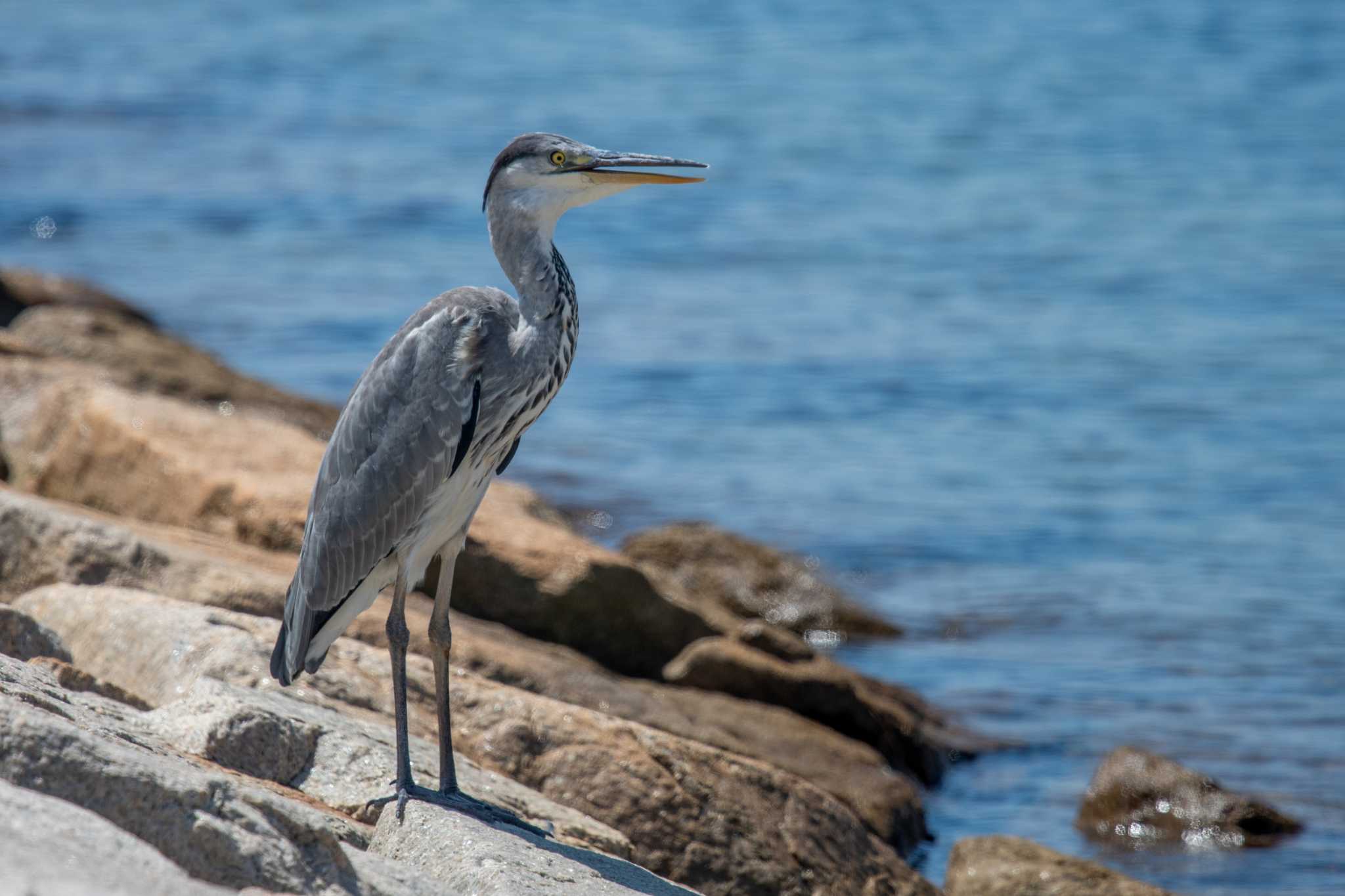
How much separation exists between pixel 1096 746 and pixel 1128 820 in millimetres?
994

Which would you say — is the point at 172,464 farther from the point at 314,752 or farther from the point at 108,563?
the point at 314,752

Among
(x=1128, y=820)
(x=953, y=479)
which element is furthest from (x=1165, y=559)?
(x=1128, y=820)

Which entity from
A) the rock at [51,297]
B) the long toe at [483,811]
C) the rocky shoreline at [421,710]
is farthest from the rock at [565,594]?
the rock at [51,297]

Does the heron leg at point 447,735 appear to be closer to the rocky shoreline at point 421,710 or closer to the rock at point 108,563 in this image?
the rocky shoreline at point 421,710

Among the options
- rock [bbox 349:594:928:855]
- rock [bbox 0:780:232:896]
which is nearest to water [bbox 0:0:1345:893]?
rock [bbox 349:594:928:855]

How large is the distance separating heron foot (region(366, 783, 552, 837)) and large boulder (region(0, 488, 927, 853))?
4.93 feet

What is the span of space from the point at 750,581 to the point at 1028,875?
3639 mm

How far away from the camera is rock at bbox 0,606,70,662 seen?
480 centimetres

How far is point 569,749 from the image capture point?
5402 millimetres

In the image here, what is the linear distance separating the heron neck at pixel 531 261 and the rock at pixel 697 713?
164 cm

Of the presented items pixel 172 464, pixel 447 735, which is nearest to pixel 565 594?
pixel 172 464

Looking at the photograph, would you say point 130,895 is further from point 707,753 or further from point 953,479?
point 953,479

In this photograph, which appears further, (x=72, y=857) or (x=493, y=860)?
(x=493, y=860)

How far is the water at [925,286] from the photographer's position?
918 centimetres
